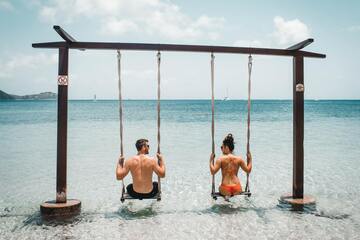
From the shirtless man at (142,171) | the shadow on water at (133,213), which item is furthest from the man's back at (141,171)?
the shadow on water at (133,213)

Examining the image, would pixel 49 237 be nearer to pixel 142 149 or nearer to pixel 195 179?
pixel 142 149

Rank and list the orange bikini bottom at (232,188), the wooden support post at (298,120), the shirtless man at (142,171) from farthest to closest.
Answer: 1. the wooden support post at (298,120)
2. the orange bikini bottom at (232,188)
3. the shirtless man at (142,171)

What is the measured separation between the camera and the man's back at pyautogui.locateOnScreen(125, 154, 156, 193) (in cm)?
639

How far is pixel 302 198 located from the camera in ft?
24.2

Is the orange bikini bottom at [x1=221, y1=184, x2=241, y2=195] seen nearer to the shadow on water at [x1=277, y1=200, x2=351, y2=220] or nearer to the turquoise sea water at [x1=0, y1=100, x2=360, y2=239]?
the turquoise sea water at [x1=0, y1=100, x2=360, y2=239]

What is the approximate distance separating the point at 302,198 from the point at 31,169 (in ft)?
33.1

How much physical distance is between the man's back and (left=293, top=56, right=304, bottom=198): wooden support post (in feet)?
9.97

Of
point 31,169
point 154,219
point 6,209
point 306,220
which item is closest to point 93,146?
point 31,169

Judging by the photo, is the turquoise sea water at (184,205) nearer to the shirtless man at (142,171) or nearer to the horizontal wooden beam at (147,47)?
the shirtless man at (142,171)

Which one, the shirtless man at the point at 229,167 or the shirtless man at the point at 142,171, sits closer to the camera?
the shirtless man at the point at 142,171

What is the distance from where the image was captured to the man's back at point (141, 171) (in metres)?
6.39

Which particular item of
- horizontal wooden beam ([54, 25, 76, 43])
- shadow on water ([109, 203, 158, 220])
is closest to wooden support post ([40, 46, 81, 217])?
horizontal wooden beam ([54, 25, 76, 43])

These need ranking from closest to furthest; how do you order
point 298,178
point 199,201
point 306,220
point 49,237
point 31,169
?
point 49,237 < point 306,220 < point 298,178 < point 199,201 < point 31,169

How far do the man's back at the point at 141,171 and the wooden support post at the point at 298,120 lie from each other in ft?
9.97
